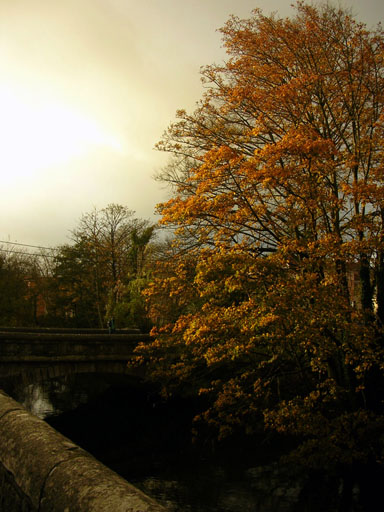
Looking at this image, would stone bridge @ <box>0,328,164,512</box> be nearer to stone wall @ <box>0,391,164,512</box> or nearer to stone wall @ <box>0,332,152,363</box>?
stone wall @ <box>0,391,164,512</box>

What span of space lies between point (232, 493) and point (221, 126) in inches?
354

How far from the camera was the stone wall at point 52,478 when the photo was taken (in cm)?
186

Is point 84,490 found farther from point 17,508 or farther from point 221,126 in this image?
point 221,126

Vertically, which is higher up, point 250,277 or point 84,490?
point 250,277

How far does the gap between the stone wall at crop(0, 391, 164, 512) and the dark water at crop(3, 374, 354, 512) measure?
28.7 feet

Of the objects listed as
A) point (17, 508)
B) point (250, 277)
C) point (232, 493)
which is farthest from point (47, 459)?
point (232, 493)

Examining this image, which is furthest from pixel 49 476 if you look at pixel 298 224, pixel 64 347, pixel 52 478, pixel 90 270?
pixel 90 270

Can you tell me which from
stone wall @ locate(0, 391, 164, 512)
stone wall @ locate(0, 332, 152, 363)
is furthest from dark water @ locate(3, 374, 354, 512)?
stone wall @ locate(0, 391, 164, 512)

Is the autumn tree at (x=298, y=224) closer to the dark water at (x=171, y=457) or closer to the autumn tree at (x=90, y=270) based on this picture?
the dark water at (x=171, y=457)

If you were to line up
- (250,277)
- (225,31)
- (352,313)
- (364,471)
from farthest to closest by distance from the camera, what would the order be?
(225,31), (364,471), (250,277), (352,313)

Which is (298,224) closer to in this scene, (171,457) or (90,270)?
(171,457)

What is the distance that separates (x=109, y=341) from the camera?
19.8m

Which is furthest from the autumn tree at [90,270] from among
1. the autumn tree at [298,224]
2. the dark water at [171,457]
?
the autumn tree at [298,224]

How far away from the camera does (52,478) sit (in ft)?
7.16
